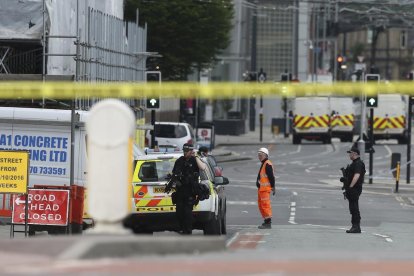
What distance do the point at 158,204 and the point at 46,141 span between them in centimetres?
468

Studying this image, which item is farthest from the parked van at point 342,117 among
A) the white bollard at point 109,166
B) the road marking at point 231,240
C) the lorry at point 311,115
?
the white bollard at point 109,166

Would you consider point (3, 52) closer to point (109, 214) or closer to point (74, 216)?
point (74, 216)

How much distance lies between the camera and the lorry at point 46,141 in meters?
23.3

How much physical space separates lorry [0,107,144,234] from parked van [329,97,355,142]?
140 ft

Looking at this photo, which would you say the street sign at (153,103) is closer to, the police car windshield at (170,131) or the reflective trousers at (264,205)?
the reflective trousers at (264,205)

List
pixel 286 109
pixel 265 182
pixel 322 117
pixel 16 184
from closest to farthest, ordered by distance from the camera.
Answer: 1. pixel 16 184
2. pixel 265 182
3. pixel 322 117
4. pixel 286 109

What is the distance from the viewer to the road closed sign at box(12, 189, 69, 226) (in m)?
18.7

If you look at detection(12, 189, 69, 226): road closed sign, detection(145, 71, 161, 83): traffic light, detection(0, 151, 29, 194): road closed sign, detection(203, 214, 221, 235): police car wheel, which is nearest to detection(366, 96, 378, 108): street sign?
detection(145, 71, 161, 83): traffic light

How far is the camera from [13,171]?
18516 millimetres

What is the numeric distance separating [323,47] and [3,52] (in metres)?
84.8

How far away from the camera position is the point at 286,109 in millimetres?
79375

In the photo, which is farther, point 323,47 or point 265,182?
point 323,47

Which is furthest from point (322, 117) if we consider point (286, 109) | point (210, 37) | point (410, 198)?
point (410, 198)

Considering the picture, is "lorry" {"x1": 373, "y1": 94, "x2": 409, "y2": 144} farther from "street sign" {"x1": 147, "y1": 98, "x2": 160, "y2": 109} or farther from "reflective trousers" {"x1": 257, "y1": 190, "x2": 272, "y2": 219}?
"reflective trousers" {"x1": 257, "y1": 190, "x2": 272, "y2": 219}
